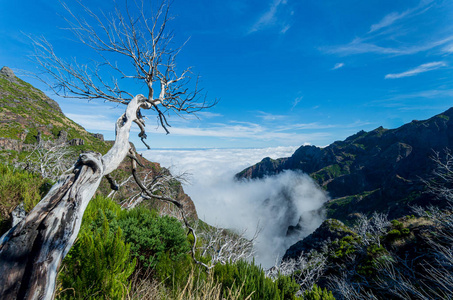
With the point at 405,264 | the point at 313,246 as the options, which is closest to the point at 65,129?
the point at 313,246

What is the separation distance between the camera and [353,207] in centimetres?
11031

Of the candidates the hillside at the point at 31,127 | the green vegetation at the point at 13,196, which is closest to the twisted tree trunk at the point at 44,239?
the green vegetation at the point at 13,196

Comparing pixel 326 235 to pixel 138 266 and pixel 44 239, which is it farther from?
pixel 44 239

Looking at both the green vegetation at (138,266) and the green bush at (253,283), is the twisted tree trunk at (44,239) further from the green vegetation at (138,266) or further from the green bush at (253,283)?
the green bush at (253,283)

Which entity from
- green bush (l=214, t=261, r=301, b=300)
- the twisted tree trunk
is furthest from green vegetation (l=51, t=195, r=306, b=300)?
the twisted tree trunk

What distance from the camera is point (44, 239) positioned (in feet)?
5.72

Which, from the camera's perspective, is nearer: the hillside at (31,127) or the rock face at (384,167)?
the hillside at (31,127)

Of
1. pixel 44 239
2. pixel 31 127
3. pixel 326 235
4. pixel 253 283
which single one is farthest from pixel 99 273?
pixel 31 127

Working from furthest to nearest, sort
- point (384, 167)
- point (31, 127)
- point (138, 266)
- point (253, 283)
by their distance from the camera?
point (384, 167), point (31, 127), point (138, 266), point (253, 283)

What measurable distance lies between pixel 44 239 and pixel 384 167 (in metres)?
185

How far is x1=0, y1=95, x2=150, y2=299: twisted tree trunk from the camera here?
157 cm

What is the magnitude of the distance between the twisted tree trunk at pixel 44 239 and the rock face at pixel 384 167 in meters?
95.4

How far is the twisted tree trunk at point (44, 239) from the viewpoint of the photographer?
1.57 m

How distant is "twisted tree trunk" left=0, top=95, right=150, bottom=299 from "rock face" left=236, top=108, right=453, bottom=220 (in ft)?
313
